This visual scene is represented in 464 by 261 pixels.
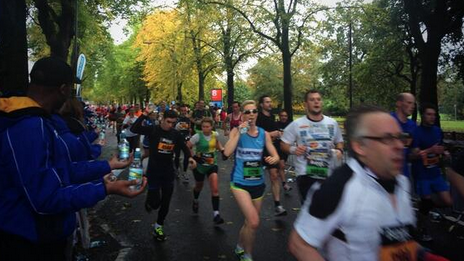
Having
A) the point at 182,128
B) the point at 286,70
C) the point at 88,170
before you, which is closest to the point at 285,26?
the point at 286,70

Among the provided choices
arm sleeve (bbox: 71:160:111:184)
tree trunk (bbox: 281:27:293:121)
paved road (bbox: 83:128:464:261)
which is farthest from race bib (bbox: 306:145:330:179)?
tree trunk (bbox: 281:27:293:121)

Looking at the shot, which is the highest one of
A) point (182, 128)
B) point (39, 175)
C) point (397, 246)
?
point (182, 128)

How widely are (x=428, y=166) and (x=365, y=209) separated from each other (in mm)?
4594

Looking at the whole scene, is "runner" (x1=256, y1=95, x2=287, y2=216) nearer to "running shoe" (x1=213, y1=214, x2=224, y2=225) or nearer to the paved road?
the paved road

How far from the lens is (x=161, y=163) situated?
19.9 feet

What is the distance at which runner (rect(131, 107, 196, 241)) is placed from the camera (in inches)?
233

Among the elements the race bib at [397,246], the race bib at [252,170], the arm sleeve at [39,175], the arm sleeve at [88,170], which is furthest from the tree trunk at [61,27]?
the race bib at [397,246]

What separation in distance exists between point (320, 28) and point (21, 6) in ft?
54.3

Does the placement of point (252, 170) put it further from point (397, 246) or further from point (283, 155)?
point (283, 155)

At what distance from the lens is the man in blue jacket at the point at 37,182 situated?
6.21ft

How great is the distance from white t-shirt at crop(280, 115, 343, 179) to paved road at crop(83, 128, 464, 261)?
1.30 m

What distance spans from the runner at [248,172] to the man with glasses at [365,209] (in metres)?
2.77

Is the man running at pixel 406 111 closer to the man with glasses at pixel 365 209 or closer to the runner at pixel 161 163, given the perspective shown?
the runner at pixel 161 163

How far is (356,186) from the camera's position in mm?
1723
